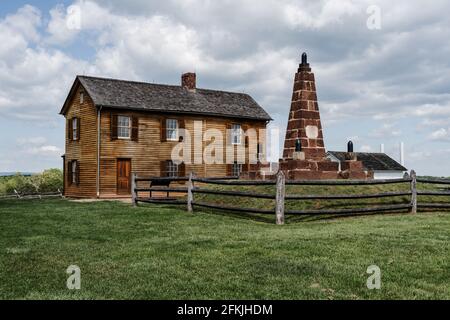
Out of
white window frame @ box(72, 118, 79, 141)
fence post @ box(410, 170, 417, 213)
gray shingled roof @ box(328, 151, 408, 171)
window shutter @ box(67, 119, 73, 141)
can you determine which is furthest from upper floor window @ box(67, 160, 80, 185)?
gray shingled roof @ box(328, 151, 408, 171)

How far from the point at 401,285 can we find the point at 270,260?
2024mm

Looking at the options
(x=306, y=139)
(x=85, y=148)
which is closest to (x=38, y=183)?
(x=85, y=148)

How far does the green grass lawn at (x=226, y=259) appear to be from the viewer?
5.69 metres

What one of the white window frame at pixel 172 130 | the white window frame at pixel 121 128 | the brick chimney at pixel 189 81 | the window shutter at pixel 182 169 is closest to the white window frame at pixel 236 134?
the brick chimney at pixel 189 81

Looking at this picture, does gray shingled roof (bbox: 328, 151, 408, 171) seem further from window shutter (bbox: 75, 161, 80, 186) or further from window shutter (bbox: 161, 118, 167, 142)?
window shutter (bbox: 75, 161, 80, 186)

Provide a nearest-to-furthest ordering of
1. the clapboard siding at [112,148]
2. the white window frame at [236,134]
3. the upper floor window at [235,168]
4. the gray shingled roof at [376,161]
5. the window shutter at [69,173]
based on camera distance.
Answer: the clapboard siding at [112,148], the window shutter at [69,173], the white window frame at [236,134], the upper floor window at [235,168], the gray shingled roof at [376,161]

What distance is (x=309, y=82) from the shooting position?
17891 mm

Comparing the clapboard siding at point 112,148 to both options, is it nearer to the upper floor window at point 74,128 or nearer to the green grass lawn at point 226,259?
the upper floor window at point 74,128

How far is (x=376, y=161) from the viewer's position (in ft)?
166

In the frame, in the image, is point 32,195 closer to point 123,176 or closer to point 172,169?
point 123,176

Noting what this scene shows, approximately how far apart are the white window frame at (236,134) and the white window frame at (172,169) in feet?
14.7


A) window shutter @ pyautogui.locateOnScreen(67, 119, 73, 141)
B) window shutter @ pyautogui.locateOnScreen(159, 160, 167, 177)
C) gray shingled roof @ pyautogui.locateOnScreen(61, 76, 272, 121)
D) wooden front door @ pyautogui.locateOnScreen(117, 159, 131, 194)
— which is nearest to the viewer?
wooden front door @ pyautogui.locateOnScreen(117, 159, 131, 194)

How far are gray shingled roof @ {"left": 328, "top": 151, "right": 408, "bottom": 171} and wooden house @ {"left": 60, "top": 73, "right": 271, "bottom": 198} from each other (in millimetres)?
19346

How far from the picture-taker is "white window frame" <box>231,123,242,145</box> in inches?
1260
